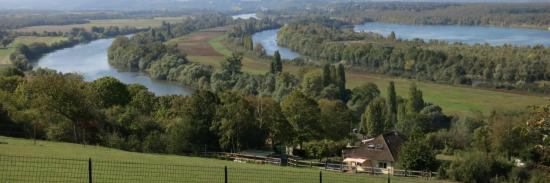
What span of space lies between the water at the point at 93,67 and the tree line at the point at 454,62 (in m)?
26.5

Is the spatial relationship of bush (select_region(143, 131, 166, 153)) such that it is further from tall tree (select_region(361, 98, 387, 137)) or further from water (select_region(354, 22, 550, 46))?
water (select_region(354, 22, 550, 46))

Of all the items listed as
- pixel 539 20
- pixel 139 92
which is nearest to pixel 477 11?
pixel 539 20

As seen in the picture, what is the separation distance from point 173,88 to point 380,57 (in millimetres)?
30359

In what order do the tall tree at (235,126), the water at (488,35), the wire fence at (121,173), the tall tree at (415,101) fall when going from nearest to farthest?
the wire fence at (121,173), the tall tree at (235,126), the tall tree at (415,101), the water at (488,35)

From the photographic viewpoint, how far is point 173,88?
58125mm

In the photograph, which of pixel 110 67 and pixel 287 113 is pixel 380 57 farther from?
pixel 287 113

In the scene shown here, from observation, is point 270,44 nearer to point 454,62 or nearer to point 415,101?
point 454,62

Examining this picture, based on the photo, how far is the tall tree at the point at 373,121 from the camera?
37.2 metres

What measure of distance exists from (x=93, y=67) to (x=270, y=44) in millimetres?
42672

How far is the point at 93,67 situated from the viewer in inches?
2751

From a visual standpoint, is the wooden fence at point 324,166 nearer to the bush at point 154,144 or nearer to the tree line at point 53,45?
the bush at point 154,144

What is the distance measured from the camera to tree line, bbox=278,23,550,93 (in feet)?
211

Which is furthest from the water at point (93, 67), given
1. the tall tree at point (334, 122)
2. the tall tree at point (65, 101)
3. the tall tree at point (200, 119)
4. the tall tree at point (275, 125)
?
the tall tree at point (65, 101)

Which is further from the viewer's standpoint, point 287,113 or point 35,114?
point 287,113
